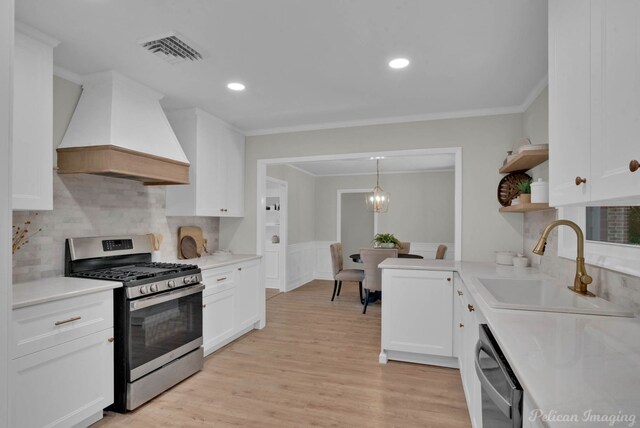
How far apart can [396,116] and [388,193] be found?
3.74 meters

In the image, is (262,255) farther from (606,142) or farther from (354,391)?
(606,142)

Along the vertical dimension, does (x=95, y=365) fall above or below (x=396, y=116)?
below

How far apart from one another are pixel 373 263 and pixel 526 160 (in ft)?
7.97

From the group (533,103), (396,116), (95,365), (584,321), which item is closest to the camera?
(584,321)

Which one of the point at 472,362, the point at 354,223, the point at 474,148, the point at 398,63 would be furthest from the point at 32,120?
the point at 354,223

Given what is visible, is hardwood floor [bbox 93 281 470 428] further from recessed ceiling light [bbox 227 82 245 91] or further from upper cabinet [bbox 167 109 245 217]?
recessed ceiling light [bbox 227 82 245 91]

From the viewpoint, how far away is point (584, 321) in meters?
1.38

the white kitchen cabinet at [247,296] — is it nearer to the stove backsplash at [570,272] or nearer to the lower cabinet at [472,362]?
the lower cabinet at [472,362]

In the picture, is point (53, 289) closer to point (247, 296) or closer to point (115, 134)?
point (115, 134)

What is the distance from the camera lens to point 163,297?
258cm

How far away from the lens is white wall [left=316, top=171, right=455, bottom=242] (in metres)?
7.21

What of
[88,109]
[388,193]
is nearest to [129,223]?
[88,109]

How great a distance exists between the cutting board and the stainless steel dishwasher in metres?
3.13

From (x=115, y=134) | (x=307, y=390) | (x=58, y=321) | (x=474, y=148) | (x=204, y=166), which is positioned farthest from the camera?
(x=204, y=166)
